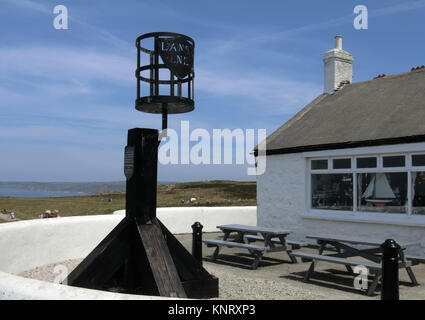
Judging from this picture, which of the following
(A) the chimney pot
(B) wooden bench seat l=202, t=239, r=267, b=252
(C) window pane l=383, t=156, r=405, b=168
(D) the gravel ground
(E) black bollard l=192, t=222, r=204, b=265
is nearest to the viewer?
(D) the gravel ground

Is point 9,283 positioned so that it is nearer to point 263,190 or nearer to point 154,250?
point 154,250

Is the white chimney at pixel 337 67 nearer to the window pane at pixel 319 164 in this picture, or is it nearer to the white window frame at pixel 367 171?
the window pane at pixel 319 164

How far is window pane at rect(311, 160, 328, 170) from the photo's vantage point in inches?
454

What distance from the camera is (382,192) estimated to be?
34.2 feet

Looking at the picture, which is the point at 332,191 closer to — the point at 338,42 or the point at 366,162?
the point at 366,162

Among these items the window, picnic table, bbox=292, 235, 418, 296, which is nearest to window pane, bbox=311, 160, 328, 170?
the window

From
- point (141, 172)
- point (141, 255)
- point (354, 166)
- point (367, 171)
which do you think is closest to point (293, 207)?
point (354, 166)

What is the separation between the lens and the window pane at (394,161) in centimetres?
989

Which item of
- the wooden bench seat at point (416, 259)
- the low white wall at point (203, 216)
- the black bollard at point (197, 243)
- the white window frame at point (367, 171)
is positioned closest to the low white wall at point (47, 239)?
the low white wall at point (203, 216)

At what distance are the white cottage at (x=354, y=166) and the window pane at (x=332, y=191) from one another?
0.09ft

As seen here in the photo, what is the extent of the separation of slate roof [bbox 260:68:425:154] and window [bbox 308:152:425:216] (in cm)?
46

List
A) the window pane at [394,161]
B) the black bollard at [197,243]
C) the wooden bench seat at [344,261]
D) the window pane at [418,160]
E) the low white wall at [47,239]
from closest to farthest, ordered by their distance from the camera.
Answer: the wooden bench seat at [344,261] → the black bollard at [197,243] → the low white wall at [47,239] → the window pane at [418,160] → the window pane at [394,161]

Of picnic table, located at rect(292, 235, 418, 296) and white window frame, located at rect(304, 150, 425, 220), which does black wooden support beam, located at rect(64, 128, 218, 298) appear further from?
white window frame, located at rect(304, 150, 425, 220)

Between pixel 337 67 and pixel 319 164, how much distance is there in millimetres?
5083
